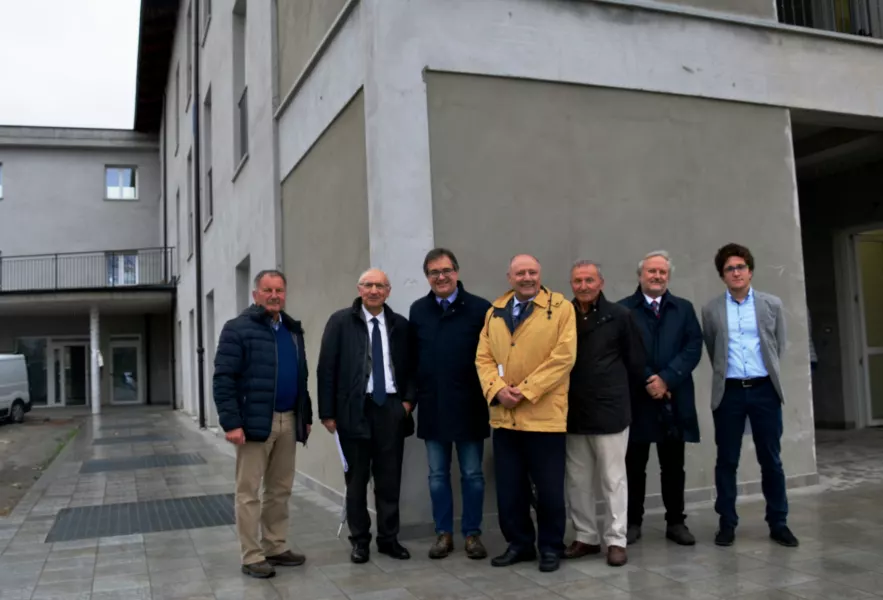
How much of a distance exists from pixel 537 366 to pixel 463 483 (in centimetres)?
104

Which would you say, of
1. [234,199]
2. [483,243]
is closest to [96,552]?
[483,243]

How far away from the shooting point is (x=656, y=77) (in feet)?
22.2

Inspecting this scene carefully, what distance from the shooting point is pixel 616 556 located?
15.6 ft

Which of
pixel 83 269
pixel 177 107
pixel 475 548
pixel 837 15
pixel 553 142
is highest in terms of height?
pixel 177 107

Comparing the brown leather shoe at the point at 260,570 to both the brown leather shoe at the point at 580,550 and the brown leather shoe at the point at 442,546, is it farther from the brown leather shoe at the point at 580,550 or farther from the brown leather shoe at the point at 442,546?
the brown leather shoe at the point at 580,550

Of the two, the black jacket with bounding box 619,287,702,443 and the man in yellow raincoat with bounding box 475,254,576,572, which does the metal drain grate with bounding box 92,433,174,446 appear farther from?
the black jacket with bounding box 619,287,702,443

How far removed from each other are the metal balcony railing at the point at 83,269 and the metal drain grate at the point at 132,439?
37.4 feet

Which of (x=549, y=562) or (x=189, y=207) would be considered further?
(x=189, y=207)

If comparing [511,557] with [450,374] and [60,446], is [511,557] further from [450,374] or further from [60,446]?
[60,446]

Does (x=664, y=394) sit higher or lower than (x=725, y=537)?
higher

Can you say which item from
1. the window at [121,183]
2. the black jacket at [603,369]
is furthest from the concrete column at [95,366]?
the black jacket at [603,369]

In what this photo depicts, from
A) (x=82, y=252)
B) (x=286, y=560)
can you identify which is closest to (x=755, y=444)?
(x=286, y=560)

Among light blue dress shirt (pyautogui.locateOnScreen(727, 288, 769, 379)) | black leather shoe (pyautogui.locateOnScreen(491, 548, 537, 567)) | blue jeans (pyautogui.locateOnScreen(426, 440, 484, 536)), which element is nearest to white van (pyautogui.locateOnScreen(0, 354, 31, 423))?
blue jeans (pyautogui.locateOnScreen(426, 440, 484, 536))

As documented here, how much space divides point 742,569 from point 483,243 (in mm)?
2839
